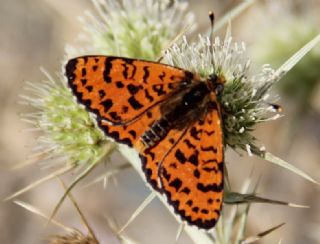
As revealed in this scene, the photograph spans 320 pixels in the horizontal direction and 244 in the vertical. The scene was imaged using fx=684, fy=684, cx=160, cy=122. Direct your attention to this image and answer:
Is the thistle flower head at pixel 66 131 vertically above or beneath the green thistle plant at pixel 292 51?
above

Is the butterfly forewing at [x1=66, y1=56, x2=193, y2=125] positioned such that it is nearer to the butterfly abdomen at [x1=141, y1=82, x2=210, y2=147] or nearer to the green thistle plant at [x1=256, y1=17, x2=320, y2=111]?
the butterfly abdomen at [x1=141, y1=82, x2=210, y2=147]

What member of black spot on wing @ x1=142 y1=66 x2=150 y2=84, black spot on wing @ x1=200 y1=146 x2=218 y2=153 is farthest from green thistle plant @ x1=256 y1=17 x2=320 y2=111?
black spot on wing @ x1=200 y1=146 x2=218 y2=153

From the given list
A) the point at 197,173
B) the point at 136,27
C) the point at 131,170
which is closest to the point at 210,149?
the point at 197,173

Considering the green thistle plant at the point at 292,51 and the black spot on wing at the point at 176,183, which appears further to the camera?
the green thistle plant at the point at 292,51

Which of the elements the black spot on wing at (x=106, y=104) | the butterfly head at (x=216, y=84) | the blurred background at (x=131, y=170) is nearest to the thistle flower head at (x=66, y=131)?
the black spot on wing at (x=106, y=104)

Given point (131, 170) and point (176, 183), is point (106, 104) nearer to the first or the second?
point (176, 183)

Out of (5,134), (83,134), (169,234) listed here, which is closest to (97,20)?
(83,134)

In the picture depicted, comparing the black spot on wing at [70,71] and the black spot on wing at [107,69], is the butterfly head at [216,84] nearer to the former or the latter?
the black spot on wing at [107,69]
